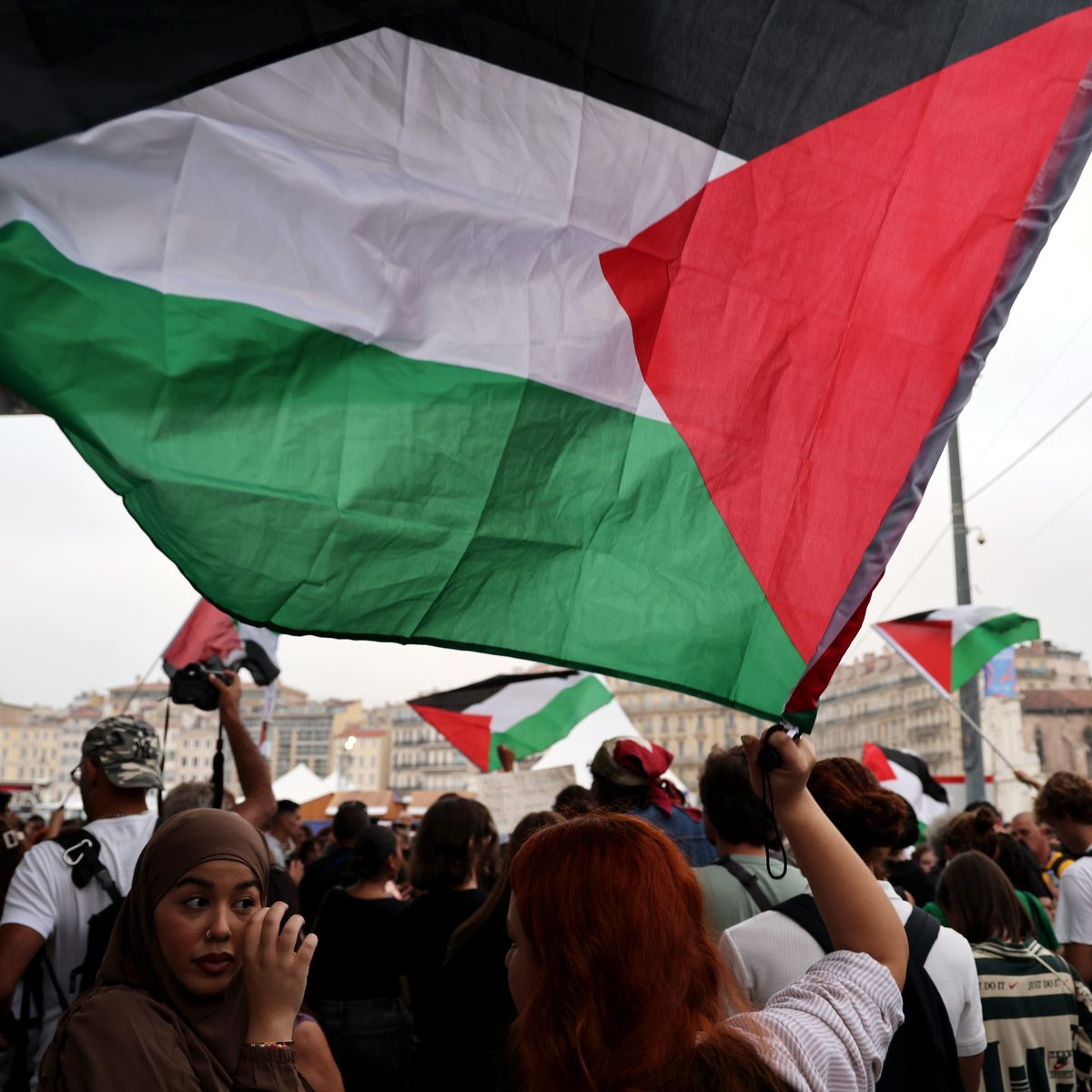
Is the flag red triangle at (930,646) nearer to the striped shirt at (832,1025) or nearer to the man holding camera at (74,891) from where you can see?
the man holding camera at (74,891)

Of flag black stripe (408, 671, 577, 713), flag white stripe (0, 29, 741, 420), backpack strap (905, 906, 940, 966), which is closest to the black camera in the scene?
flag white stripe (0, 29, 741, 420)

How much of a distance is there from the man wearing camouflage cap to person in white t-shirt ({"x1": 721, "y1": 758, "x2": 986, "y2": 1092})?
164 cm

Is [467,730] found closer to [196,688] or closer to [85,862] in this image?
[196,688]

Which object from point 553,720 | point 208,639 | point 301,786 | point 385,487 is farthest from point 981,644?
point 301,786

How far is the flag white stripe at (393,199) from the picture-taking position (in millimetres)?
2395

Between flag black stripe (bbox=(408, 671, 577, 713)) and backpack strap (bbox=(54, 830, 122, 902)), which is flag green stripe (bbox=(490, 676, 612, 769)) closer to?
flag black stripe (bbox=(408, 671, 577, 713))

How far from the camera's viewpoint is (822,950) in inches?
106

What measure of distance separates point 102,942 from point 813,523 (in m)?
2.08

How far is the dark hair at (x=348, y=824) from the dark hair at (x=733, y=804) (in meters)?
4.20

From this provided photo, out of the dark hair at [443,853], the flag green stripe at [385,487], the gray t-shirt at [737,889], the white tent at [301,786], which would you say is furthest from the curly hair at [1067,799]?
the white tent at [301,786]

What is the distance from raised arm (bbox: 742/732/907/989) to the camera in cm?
191

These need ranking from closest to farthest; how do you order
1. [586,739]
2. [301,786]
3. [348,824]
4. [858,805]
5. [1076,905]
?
[858,805] < [1076,905] < [348,824] < [586,739] < [301,786]

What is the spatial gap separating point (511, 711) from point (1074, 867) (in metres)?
8.20

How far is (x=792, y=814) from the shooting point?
1.98 meters
